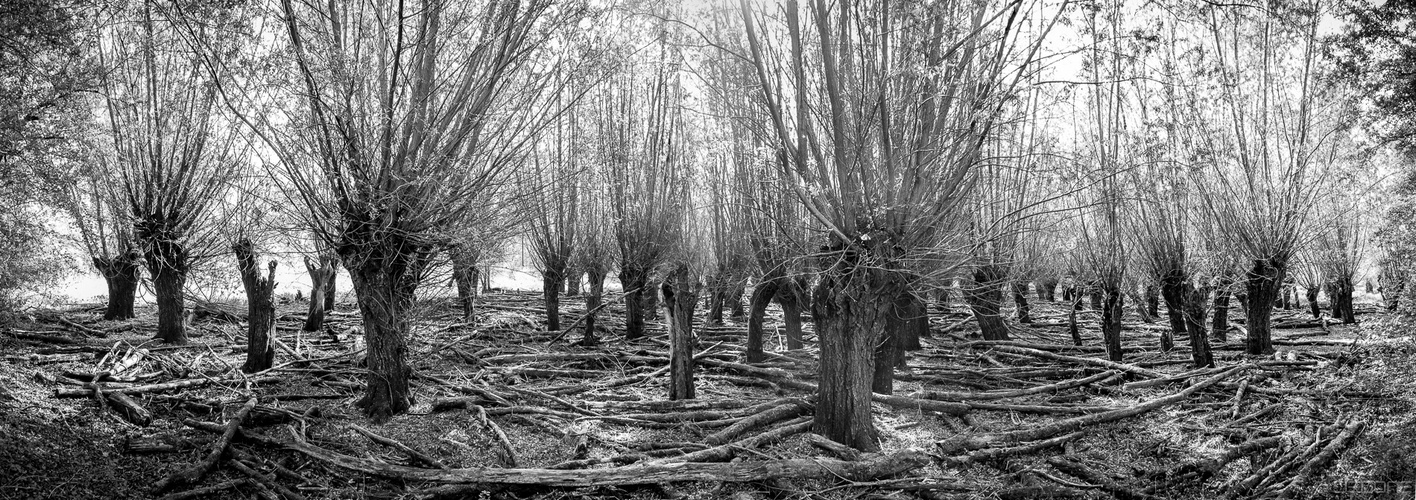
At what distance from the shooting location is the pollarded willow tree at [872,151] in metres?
8.19

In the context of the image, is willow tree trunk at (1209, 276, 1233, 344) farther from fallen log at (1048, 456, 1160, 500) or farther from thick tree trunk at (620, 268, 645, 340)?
thick tree trunk at (620, 268, 645, 340)

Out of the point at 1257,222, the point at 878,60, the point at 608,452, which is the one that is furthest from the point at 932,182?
the point at 1257,222

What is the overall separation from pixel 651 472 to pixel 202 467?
157 inches

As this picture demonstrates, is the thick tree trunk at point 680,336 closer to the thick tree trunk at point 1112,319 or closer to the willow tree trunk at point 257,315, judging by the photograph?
the willow tree trunk at point 257,315

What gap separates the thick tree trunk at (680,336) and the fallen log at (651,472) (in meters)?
2.81

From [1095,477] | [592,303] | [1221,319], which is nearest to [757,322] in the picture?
[592,303]

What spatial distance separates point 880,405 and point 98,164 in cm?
1211

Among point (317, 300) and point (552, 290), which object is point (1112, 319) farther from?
point (317, 300)

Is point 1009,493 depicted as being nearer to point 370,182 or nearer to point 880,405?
point 880,405

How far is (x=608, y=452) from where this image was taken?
9195 millimetres

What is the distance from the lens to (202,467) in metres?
7.66

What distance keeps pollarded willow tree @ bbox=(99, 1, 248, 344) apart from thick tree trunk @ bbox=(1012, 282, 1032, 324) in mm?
16628

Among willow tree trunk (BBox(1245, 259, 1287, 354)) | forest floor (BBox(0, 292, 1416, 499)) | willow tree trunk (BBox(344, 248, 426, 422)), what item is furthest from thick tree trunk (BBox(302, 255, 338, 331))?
willow tree trunk (BBox(1245, 259, 1287, 354))

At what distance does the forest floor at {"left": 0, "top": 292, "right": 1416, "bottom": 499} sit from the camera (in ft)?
25.7
